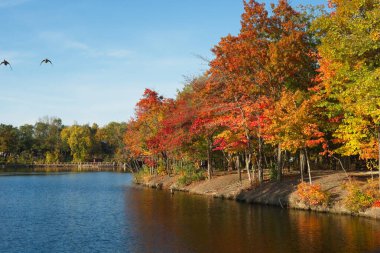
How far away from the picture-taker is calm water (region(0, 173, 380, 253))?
19.5 m

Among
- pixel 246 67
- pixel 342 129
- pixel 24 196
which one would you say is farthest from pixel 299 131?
pixel 24 196

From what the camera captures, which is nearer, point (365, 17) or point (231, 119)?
point (365, 17)

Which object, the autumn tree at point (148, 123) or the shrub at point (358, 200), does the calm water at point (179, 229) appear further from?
the autumn tree at point (148, 123)

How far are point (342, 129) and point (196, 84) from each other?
61.5ft

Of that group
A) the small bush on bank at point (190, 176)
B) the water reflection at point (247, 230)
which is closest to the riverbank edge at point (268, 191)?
the small bush on bank at point (190, 176)

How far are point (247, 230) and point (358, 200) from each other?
849cm

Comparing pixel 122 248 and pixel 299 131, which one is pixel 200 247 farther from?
pixel 299 131

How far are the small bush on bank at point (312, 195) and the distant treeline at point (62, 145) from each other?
3896 inches

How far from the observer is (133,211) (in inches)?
1250

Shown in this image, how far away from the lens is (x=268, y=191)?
34.2 m

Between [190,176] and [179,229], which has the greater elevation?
[190,176]

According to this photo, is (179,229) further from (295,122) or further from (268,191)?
(268,191)

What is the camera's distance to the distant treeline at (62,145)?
421 ft

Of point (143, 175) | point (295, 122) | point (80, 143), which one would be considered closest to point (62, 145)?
point (80, 143)
